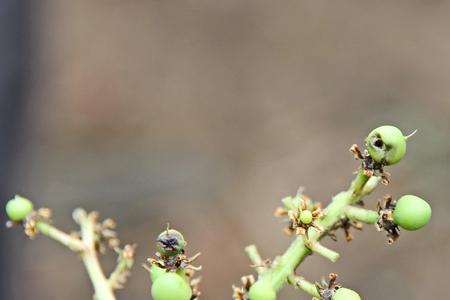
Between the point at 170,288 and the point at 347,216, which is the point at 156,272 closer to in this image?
the point at 170,288

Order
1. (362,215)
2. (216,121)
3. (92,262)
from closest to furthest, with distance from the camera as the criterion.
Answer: (362,215)
(92,262)
(216,121)

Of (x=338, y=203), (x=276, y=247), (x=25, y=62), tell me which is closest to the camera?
(x=338, y=203)

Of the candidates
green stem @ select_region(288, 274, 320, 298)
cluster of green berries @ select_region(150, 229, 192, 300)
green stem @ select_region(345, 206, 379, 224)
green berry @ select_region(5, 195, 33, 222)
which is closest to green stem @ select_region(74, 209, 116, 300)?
green berry @ select_region(5, 195, 33, 222)

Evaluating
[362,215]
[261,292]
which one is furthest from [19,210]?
[362,215]

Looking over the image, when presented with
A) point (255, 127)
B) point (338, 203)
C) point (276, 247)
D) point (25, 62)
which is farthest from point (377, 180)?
point (25, 62)

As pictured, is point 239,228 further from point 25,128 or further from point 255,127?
point 25,128

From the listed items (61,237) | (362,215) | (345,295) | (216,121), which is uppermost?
(216,121)
